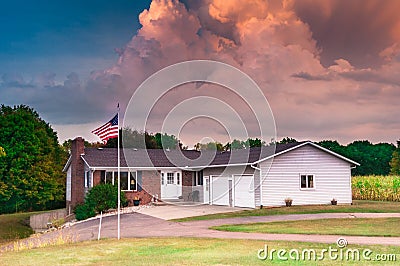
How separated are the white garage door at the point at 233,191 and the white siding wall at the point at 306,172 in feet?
4.08

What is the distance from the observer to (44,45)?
30281 millimetres

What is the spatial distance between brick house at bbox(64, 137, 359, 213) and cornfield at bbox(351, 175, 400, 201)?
8.26 meters

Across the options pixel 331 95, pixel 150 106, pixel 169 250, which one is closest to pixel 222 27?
pixel 150 106

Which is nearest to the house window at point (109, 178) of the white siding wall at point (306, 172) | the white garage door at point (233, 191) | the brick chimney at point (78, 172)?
the brick chimney at point (78, 172)

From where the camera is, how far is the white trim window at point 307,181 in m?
31.9

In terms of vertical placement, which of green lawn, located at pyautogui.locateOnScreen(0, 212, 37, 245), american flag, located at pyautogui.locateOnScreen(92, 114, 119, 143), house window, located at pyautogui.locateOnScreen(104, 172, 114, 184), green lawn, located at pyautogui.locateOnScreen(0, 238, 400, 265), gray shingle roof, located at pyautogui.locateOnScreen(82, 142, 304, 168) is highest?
american flag, located at pyautogui.locateOnScreen(92, 114, 119, 143)

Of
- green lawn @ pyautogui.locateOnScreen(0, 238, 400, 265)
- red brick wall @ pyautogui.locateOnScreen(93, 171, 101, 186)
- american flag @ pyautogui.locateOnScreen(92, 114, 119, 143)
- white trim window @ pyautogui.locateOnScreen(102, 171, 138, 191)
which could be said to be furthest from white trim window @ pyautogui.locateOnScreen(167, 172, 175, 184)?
green lawn @ pyautogui.locateOnScreen(0, 238, 400, 265)

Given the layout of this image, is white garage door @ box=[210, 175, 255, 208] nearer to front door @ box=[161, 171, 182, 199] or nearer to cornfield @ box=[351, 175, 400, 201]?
front door @ box=[161, 171, 182, 199]

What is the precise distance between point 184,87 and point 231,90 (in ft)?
10.2

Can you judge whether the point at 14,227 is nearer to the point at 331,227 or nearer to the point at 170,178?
the point at 170,178

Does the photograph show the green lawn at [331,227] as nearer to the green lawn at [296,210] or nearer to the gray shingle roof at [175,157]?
the green lawn at [296,210]

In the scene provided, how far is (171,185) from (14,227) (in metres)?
12.2

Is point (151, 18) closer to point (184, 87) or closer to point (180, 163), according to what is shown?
point (184, 87)

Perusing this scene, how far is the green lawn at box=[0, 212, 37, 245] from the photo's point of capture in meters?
33.0
